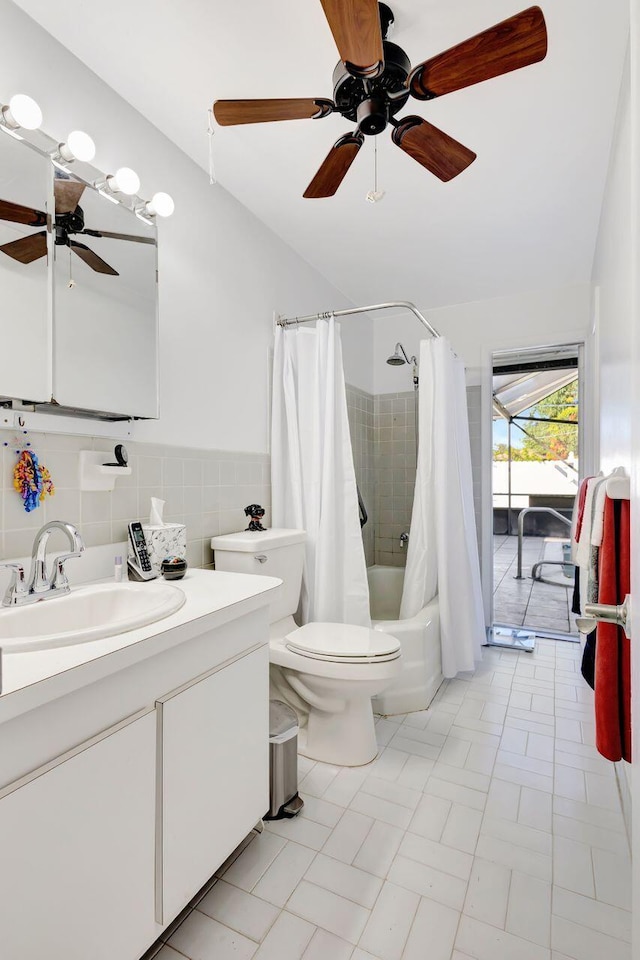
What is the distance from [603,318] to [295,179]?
59.0 inches

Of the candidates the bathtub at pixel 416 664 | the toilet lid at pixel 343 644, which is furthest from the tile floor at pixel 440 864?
the toilet lid at pixel 343 644

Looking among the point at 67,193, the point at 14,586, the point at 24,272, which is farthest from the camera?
the point at 67,193

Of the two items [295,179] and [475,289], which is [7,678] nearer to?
[295,179]

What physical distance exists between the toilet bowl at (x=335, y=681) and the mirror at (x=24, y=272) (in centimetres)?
→ 126

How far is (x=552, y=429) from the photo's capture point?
5180 mm

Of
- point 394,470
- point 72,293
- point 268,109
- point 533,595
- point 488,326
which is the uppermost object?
point 488,326

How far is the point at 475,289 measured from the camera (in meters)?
3.31

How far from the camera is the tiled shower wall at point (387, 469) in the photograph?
12.0 feet

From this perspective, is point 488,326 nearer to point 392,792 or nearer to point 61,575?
point 392,792

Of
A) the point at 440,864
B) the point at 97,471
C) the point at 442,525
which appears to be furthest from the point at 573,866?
the point at 97,471

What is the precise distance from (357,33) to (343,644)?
180cm

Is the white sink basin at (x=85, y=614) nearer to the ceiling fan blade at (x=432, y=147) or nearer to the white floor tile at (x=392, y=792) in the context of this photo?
the white floor tile at (x=392, y=792)

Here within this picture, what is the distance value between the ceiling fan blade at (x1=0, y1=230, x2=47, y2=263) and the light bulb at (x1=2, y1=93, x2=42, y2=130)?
9.2 inches

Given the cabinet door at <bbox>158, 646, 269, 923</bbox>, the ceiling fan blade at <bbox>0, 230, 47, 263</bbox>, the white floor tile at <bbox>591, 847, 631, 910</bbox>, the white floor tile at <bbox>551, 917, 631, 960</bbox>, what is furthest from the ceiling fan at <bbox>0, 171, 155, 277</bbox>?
the white floor tile at <bbox>591, 847, 631, 910</bbox>
